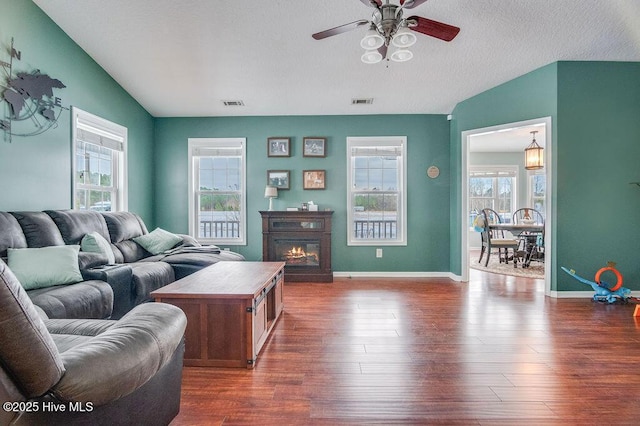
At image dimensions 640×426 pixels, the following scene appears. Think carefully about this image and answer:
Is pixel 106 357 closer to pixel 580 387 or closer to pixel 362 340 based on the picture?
pixel 362 340

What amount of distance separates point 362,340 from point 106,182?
400 centimetres

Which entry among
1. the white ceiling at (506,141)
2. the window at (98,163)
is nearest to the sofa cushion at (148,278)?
the window at (98,163)

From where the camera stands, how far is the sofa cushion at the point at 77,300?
7.35 ft

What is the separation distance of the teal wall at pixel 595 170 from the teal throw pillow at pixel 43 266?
5075mm

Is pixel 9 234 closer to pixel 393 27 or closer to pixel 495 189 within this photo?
pixel 393 27

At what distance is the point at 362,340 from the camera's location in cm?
281

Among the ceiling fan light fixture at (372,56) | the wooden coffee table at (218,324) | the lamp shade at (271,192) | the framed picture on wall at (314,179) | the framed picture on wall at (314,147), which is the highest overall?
the ceiling fan light fixture at (372,56)

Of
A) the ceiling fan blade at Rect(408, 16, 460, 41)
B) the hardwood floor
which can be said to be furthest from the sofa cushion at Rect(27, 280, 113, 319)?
the ceiling fan blade at Rect(408, 16, 460, 41)

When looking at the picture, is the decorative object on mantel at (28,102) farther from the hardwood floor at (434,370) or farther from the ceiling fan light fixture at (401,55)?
the ceiling fan light fixture at (401,55)

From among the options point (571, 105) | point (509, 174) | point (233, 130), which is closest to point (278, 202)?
point (233, 130)

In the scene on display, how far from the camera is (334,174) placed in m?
5.64

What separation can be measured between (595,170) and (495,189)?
16.2 ft

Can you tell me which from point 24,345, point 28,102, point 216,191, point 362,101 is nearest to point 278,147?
point 216,191

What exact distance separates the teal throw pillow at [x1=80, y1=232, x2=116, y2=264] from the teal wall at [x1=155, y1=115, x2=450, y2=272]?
7.50 ft
